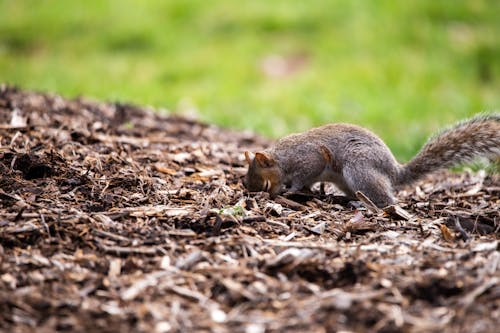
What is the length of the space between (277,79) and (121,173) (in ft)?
24.0

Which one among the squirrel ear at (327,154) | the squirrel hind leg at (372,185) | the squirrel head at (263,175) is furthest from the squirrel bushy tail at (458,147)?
the squirrel head at (263,175)

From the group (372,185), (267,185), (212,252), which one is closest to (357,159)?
(372,185)

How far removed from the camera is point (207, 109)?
394 inches

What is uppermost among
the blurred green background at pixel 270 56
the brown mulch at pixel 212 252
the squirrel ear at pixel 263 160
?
the blurred green background at pixel 270 56

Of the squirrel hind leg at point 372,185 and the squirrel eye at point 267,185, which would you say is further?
the squirrel eye at point 267,185

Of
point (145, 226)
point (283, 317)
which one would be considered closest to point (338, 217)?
point (145, 226)

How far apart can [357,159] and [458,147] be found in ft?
2.49

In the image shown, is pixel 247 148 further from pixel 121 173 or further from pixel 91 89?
pixel 91 89

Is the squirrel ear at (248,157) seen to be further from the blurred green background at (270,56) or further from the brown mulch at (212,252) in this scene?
the blurred green background at (270,56)

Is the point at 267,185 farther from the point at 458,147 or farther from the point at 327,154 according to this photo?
the point at 458,147

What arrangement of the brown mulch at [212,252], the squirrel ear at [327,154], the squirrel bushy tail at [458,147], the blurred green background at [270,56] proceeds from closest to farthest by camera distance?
1. the brown mulch at [212,252]
2. the squirrel bushy tail at [458,147]
3. the squirrel ear at [327,154]
4. the blurred green background at [270,56]

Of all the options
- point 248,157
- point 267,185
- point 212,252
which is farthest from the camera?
point 248,157

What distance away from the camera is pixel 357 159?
492cm

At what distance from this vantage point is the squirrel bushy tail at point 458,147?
4719mm
